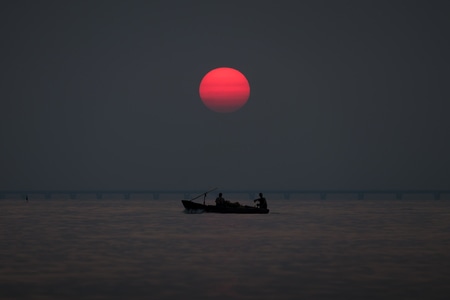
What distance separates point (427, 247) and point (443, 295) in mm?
19820

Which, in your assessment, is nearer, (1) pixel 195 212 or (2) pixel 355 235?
(2) pixel 355 235

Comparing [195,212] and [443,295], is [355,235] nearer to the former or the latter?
[443,295]

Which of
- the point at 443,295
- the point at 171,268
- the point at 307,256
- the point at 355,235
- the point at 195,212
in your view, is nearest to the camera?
the point at 443,295

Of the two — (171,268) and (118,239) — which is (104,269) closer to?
(171,268)

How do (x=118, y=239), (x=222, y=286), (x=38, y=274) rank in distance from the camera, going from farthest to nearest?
(x=118, y=239), (x=38, y=274), (x=222, y=286)

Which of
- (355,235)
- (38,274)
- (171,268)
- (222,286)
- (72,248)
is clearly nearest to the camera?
(222,286)

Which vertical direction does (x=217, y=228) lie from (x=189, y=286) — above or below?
above

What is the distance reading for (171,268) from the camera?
3341 centimetres

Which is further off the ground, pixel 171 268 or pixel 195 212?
pixel 195 212

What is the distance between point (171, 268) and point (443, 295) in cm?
1153

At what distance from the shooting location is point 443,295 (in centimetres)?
2558

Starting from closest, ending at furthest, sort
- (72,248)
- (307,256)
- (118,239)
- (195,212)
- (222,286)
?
(222,286), (307,256), (72,248), (118,239), (195,212)

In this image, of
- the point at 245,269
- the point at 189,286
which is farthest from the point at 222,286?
the point at 245,269

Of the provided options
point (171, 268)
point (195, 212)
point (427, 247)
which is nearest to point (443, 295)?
point (171, 268)
